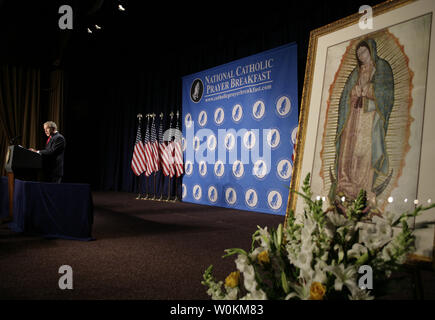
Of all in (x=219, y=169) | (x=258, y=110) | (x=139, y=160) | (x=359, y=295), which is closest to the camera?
(x=359, y=295)

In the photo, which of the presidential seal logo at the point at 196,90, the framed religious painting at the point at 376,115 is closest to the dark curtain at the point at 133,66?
the presidential seal logo at the point at 196,90

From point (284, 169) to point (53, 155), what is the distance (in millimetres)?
3384

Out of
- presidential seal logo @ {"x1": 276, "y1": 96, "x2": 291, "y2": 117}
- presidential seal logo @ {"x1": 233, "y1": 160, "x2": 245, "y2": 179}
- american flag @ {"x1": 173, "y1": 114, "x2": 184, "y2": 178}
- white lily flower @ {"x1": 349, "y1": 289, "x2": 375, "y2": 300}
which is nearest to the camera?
white lily flower @ {"x1": 349, "y1": 289, "x2": 375, "y2": 300}

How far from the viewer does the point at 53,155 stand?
4.68 metres

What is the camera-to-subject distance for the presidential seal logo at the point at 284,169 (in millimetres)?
5836

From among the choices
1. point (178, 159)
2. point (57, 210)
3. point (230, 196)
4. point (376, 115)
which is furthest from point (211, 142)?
point (376, 115)

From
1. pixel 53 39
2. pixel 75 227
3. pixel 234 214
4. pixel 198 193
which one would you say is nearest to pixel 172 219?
pixel 234 214

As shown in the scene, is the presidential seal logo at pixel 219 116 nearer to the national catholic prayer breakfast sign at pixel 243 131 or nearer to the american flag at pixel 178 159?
the national catholic prayer breakfast sign at pixel 243 131

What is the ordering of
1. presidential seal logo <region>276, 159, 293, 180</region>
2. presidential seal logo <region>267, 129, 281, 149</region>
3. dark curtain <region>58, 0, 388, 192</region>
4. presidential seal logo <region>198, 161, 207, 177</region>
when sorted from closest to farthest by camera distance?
1. presidential seal logo <region>276, 159, 293, 180</region>
2. presidential seal logo <region>267, 129, 281, 149</region>
3. dark curtain <region>58, 0, 388, 192</region>
4. presidential seal logo <region>198, 161, 207, 177</region>

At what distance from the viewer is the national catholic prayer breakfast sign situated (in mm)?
5984

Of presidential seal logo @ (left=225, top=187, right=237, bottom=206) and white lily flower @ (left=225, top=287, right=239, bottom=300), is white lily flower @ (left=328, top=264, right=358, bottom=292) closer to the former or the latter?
white lily flower @ (left=225, top=287, right=239, bottom=300)

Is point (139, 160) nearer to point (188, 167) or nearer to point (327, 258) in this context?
point (188, 167)

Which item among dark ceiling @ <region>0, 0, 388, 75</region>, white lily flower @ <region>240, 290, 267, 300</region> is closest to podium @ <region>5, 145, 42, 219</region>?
dark ceiling @ <region>0, 0, 388, 75</region>

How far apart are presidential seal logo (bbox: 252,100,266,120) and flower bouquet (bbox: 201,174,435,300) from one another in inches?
213
